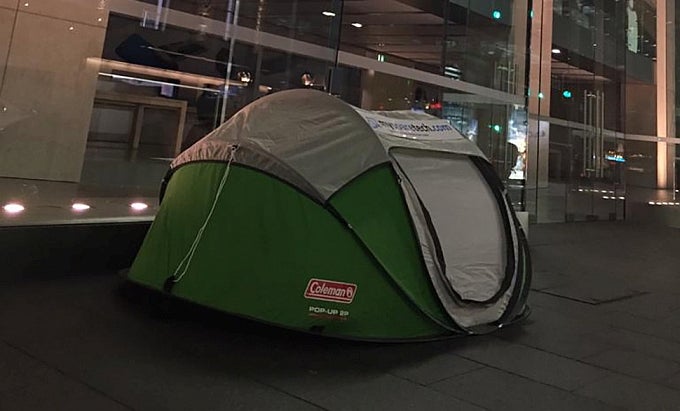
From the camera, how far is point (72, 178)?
6.33m

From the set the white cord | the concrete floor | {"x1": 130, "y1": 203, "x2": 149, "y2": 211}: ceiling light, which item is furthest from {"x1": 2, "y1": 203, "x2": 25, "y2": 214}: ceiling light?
the white cord

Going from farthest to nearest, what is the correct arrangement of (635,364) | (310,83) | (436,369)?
(310,83) < (635,364) < (436,369)

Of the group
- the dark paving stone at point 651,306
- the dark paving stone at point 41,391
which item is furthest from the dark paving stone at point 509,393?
the dark paving stone at point 651,306

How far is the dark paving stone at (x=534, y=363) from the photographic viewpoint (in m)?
2.46

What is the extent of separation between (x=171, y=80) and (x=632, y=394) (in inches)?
284

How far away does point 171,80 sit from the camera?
304 inches

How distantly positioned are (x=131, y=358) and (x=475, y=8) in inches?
459

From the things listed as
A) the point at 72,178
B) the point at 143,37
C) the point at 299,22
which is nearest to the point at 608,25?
the point at 299,22

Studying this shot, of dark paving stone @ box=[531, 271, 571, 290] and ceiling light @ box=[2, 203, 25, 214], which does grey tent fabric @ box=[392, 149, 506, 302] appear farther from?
ceiling light @ box=[2, 203, 25, 214]

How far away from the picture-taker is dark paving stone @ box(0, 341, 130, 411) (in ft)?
5.99

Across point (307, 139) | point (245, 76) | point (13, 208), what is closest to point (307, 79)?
point (245, 76)

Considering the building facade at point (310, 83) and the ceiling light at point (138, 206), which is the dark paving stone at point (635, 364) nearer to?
the building facade at point (310, 83)

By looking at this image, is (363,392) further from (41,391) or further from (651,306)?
(651,306)

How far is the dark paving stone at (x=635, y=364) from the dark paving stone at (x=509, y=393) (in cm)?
57
